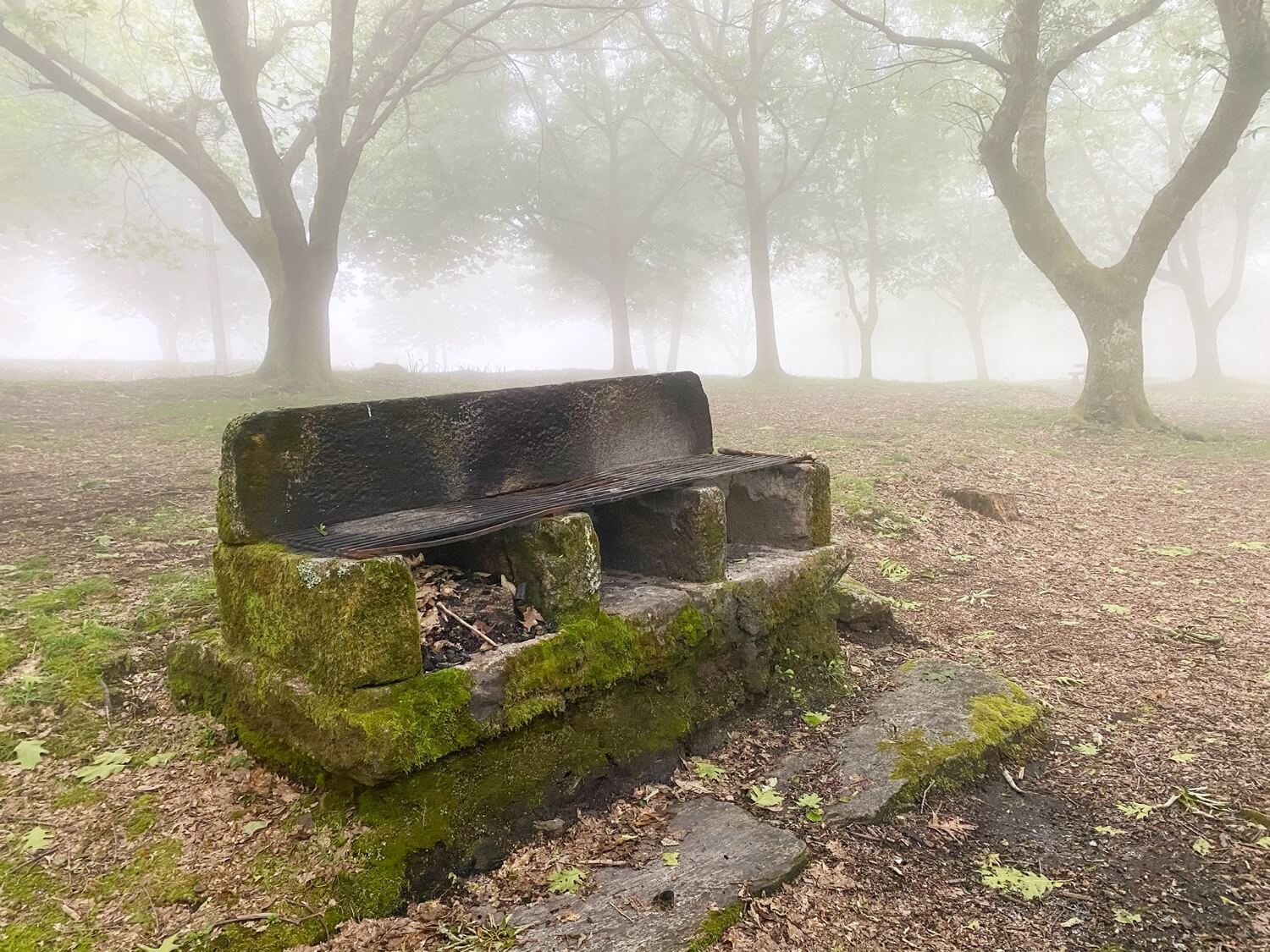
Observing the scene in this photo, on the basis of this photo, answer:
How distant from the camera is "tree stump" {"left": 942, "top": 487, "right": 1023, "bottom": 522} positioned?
781cm

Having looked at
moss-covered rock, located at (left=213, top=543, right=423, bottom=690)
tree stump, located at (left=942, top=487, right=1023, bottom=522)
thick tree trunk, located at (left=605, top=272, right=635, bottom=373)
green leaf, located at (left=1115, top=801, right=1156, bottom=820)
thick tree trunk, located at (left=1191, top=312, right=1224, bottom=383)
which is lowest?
green leaf, located at (left=1115, top=801, right=1156, bottom=820)

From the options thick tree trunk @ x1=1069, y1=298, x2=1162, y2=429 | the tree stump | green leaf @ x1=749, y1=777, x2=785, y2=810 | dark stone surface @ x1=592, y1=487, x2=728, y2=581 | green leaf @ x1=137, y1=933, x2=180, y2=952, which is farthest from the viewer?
thick tree trunk @ x1=1069, y1=298, x2=1162, y2=429

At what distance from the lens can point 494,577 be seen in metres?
3.39

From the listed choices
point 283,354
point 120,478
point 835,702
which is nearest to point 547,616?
point 835,702

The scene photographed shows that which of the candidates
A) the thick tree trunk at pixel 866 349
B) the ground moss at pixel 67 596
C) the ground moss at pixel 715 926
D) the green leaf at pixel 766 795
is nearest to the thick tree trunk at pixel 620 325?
the thick tree trunk at pixel 866 349

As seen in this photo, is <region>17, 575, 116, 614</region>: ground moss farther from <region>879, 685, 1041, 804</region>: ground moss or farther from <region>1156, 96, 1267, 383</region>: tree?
<region>1156, 96, 1267, 383</region>: tree

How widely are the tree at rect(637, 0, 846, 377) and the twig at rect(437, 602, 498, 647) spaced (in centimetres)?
1695

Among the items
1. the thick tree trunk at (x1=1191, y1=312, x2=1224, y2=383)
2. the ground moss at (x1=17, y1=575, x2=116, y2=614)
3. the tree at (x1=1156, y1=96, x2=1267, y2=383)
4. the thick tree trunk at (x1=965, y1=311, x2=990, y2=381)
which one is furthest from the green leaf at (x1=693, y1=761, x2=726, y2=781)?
the thick tree trunk at (x1=965, y1=311, x2=990, y2=381)

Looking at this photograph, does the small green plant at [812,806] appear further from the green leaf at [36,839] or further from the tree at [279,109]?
the tree at [279,109]

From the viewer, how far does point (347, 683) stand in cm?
262

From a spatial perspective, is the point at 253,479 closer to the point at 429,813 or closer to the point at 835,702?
the point at 429,813

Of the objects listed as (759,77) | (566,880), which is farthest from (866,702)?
(759,77)

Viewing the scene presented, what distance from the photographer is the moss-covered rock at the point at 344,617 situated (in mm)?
2602

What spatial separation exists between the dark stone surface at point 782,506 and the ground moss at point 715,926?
2.20 metres
